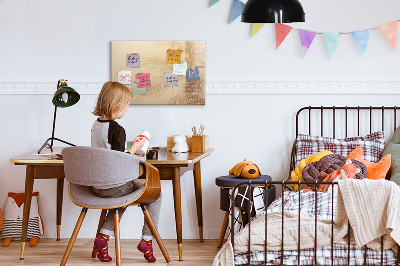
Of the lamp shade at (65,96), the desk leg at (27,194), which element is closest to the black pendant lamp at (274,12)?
the lamp shade at (65,96)

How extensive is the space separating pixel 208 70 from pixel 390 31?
4.28 feet

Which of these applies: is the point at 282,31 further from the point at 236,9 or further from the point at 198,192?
the point at 198,192

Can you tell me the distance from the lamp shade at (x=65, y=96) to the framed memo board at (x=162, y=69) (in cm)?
34

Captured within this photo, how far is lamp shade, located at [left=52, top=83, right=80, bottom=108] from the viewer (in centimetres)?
402

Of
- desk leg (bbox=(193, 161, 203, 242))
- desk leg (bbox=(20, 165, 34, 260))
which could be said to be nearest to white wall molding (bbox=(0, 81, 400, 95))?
desk leg (bbox=(193, 161, 203, 242))

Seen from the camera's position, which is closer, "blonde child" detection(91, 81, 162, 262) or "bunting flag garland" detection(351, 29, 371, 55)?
"blonde child" detection(91, 81, 162, 262)

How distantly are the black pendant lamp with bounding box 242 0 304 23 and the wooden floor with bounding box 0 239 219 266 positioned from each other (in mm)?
1528

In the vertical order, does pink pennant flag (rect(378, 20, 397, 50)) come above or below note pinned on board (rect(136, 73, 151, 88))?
above

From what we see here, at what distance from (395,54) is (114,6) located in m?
2.03

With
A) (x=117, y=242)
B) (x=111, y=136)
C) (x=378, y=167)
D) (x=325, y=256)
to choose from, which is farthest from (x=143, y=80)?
(x=325, y=256)

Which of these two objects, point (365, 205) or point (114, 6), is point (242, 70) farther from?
point (365, 205)

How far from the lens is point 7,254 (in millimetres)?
3953

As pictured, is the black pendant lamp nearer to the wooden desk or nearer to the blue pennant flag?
the wooden desk

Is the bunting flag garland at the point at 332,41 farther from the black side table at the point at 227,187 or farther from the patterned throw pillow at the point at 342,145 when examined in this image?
the black side table at the point at 227,187
